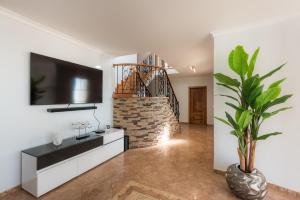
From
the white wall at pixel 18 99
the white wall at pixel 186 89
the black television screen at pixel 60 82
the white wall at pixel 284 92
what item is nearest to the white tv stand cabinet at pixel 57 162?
the white wall at pixel 18 99

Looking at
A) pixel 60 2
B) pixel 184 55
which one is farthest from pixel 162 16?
pixel 184 55

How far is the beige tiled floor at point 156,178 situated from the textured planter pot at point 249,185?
7.2 inches

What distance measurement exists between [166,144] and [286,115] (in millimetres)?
2875

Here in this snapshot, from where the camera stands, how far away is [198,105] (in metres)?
7.54

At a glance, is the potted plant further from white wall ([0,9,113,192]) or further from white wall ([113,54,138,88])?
white wall ([113,54,138,88])

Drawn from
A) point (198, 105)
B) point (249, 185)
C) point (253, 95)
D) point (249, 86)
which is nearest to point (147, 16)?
point (249, 86)

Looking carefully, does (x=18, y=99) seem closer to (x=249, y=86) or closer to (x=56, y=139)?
(x=56, y=139)

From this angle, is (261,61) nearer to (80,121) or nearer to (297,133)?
(297,133)

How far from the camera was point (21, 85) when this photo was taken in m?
2.28

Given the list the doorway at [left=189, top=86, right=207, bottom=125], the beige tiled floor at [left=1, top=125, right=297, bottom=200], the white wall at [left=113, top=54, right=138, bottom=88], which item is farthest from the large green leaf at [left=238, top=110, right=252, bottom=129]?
the doorway at [left=189, top=86, right=207, bottom=125]

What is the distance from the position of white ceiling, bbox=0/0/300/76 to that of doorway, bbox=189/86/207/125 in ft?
15.3

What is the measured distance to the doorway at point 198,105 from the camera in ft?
24.2

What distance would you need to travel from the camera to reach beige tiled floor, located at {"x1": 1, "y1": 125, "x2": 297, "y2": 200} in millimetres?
2092

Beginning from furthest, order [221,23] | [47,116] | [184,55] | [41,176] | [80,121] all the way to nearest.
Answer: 1. [184,55]
2. [80,121]
3. [47,116]
4. [221,23]
5. [41,176]
